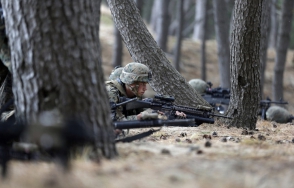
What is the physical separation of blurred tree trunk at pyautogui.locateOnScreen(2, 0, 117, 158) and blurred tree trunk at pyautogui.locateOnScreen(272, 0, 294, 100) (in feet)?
38.5

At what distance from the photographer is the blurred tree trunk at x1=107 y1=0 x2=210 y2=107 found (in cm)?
855

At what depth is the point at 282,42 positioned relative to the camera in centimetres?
1532

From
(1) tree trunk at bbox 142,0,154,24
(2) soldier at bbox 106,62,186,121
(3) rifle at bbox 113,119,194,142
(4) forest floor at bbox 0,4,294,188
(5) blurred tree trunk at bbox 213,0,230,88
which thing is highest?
(1) tree trunk at bbox 142,0,154,24

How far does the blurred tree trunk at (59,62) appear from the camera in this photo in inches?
163

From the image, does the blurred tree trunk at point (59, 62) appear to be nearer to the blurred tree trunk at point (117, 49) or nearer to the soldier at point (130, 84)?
the soldier at point (130, 84)

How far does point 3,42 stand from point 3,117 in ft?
2.52

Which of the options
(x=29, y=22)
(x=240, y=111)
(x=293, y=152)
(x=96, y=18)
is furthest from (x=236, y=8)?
(x=29, y=22)

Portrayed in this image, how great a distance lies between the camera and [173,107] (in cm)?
716

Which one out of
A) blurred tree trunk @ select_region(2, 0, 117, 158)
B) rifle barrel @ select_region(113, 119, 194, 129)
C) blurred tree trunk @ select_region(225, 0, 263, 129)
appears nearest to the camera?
blurred tree trunk @ select_region(2, 0, 117, 158)

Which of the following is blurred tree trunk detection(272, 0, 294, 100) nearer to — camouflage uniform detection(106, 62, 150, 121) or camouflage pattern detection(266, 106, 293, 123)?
camouflage pattern detection(266, 106, 293, 123)

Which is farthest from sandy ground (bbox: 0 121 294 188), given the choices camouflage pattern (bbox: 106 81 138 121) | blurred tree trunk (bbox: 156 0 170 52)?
blurred tree trunk (bbox: 156 0 170 52)

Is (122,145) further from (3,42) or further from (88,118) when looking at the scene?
(3,42)

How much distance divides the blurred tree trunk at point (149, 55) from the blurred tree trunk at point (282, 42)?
7228 millimetres

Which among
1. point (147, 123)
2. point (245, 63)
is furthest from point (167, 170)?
point (245, 63)
